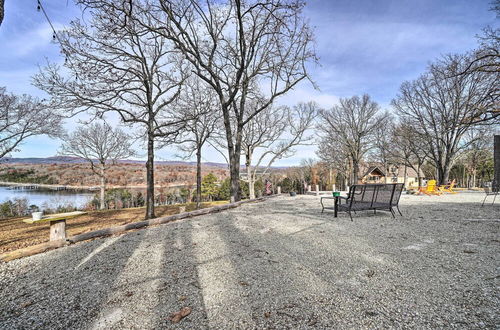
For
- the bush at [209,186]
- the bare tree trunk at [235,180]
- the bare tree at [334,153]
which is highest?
the bare tree at [334,153]

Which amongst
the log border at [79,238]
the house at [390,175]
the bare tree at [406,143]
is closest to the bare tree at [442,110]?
the bare tree at [406,143]

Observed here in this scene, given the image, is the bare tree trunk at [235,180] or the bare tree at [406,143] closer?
the bare tree trunk at [235,180]

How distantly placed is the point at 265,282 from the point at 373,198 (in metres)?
5.18

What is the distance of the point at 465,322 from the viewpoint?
1.80 m

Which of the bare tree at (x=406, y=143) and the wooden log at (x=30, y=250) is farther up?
the bare tree at (x=406, y=143)

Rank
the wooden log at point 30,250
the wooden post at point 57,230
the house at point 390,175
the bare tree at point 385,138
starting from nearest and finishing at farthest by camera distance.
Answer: the wooden log at point 30,250
the wooden post at point 57,230
the bare tree at point 385,138
the house at point 390,175

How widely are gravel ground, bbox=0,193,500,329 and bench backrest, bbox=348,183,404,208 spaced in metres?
1.76

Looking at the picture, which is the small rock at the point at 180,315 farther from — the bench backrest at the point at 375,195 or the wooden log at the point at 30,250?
the bench backrest at the point at 375,195

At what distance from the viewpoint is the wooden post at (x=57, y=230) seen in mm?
4543

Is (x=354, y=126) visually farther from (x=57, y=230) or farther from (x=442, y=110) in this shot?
(x=57, y=230)

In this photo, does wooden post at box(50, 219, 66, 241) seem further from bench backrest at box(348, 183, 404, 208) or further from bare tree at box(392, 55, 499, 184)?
bare tree at box(392, 55, 499, 184)

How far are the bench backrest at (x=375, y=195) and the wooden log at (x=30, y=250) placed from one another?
22.3 feet

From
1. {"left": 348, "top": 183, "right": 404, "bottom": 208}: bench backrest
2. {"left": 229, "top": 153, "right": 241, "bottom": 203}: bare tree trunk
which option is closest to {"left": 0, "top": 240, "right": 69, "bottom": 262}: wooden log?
{"left": 229, "top": 153, "right": 241, "bottom": 203}: bare tree trunk

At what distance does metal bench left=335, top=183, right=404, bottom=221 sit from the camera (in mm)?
6270
